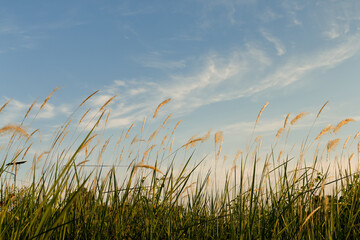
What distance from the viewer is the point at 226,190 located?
10.5ft

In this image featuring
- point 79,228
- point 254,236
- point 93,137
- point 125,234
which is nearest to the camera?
Answer: point 254,236

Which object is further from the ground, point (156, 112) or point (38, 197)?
point (156, 112)

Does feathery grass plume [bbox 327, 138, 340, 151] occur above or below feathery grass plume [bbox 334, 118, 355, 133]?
below

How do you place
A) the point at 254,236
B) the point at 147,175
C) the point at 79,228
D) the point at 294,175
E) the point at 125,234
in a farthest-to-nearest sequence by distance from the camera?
1. the point at 147,175
2. the point at 294,175
3. the point at 125,234
4. the point at 79,228
5. the point at 254,236

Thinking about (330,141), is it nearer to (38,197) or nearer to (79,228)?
(79,228)

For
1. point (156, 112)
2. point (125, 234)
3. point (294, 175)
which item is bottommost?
point (125, 234)

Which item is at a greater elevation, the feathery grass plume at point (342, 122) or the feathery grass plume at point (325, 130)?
the feathery grass plume at point (342, 122)

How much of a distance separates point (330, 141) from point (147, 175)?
6.59 ft

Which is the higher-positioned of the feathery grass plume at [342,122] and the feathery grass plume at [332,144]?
the feathery grass plume at [342,122]

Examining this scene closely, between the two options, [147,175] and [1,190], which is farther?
[147,175]

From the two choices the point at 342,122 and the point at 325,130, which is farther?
the point at 342,122

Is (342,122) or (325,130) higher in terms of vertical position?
(342,122)

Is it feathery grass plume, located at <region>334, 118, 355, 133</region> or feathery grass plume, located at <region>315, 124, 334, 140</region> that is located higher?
feathery grass plume, located at <region>334, 118, 355, 133</region>

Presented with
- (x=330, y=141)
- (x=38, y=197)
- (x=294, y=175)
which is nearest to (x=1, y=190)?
(x=38, y=197)
